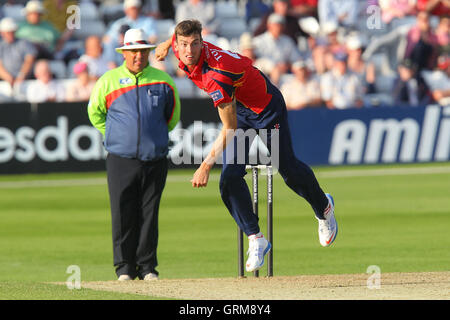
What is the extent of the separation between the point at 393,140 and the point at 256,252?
1358 centimetres

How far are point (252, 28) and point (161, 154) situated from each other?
14935 millimetres

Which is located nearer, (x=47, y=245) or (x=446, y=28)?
(x=47, y=245)

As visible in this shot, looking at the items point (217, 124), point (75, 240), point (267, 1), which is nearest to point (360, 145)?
point (217, 124)

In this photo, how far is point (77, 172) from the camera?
21.0 meters

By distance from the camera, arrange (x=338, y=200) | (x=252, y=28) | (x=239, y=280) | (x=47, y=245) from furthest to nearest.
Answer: (x=252, y=28) < (x=338, y=200) < (x=47, y=245) < (x=239, y=280)

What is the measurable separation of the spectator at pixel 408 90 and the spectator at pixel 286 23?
242 centimetres

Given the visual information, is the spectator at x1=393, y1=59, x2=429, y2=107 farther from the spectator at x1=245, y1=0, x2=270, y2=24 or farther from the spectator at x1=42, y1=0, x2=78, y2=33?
the spectator at x1=42, y1=0, x2=78, y2=33

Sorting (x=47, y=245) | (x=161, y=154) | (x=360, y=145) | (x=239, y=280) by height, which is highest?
(x=161, y=154)

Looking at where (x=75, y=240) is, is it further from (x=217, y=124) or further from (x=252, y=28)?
(x=252, y=28)

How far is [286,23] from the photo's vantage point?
24391mm

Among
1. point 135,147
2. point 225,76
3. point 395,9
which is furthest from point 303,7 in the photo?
point 225,76

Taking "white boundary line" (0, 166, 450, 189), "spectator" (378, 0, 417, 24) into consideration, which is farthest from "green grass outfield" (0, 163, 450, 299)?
"spectator" (378, 0, 417, 24)

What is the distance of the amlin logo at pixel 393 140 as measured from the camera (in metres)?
22.4

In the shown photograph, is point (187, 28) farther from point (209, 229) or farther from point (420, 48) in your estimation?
point (420, 48)
